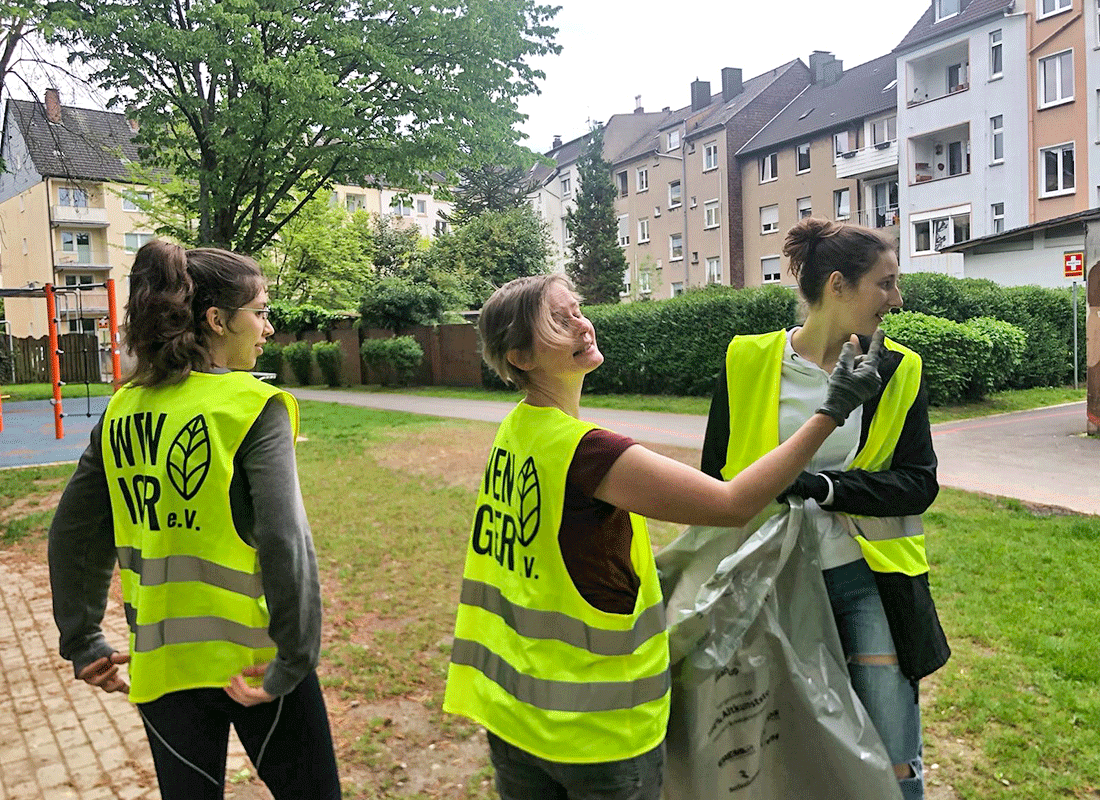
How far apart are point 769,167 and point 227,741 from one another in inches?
1784

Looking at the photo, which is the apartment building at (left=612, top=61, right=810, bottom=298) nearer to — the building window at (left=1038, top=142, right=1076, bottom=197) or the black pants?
the building window at (left=1038, top=142, right=1076, bottom=197)

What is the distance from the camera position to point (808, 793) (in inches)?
88.4

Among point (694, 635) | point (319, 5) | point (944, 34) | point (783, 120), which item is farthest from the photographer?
point (783, 120)

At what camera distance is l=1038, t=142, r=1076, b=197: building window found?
2855 centimetres

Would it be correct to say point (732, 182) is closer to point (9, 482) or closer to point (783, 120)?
point (783, 120)

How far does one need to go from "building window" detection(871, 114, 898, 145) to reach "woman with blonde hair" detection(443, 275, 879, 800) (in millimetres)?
38328

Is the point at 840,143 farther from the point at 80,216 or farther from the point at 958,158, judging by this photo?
the point at 80,216

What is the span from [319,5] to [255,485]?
1487 centimetres

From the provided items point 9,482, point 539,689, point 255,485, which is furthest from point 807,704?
point 9,482

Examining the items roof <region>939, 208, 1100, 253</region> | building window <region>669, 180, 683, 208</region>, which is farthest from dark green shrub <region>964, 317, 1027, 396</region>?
building window <region>669, 180, 683, 208</region>

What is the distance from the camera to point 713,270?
157 ft

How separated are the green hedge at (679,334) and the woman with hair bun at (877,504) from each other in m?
16.1

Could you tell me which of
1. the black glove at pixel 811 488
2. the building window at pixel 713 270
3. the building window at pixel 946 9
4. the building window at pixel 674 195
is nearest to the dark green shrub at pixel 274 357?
the building window at pixel 713 270

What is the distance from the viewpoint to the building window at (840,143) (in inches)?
1551
